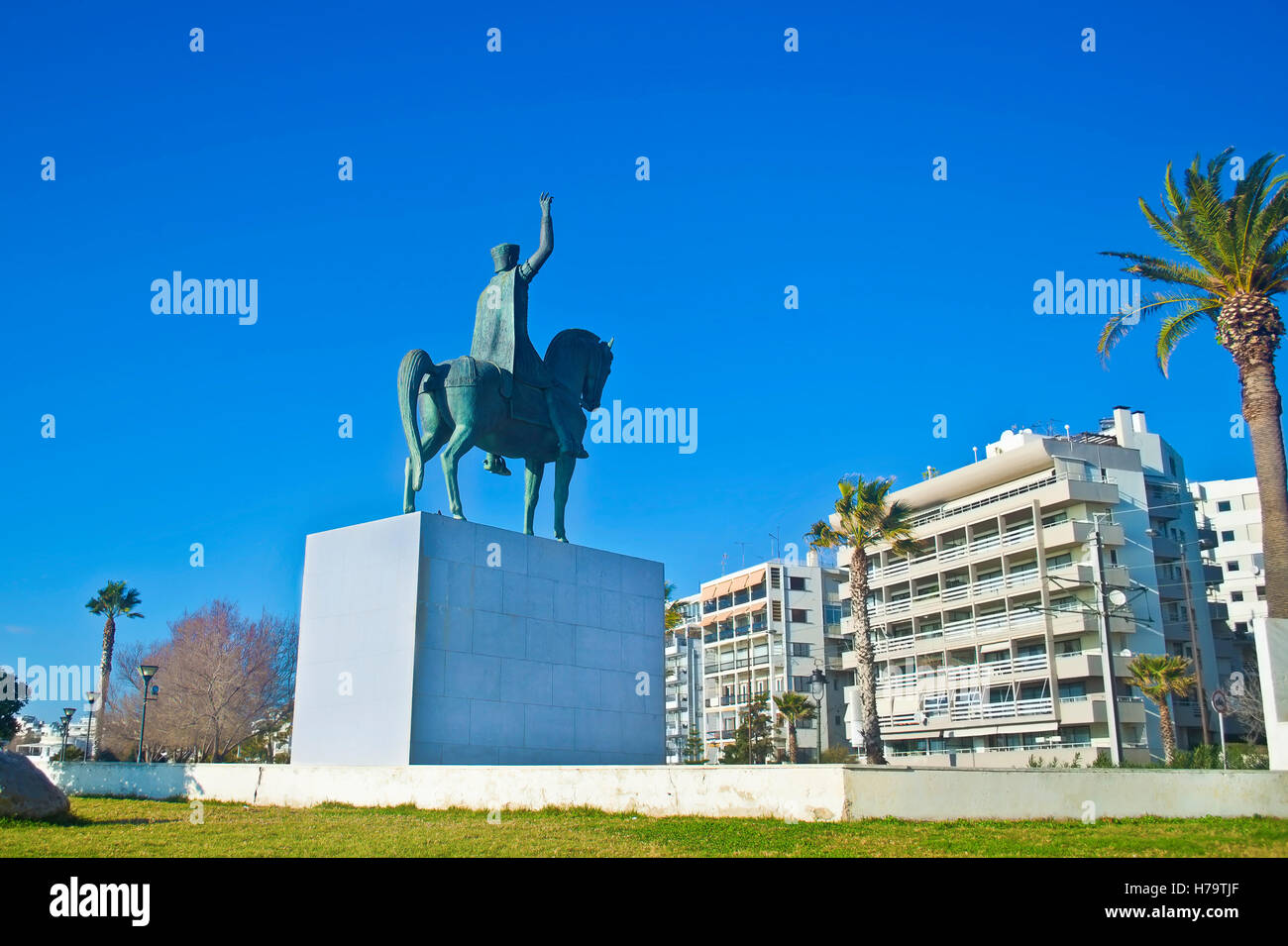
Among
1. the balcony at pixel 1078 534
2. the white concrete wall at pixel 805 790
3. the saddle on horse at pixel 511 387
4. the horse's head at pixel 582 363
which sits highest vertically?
the balcony at pixel 1078 534

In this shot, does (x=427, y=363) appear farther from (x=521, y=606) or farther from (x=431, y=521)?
(x=521, y=606)

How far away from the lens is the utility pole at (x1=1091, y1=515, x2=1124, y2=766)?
1606 inches

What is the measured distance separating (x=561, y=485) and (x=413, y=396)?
4.31 m

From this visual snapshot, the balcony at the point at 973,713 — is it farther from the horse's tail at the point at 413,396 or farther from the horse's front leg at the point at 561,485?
the horse's tail at the point at 413,396

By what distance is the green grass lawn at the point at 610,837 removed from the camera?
11.5m

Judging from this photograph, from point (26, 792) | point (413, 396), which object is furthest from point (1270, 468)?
point (26, 792)

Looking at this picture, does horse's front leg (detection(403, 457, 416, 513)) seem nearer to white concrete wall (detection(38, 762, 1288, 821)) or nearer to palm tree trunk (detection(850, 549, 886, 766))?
white concrete wall (detection(38, 762, 1288, 821))

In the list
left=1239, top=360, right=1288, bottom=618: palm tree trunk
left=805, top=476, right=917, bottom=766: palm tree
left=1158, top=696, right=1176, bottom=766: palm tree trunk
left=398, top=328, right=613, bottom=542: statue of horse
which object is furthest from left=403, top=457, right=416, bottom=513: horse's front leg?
left=1158, top=696, right=1176, bottom=766: palm tree trunk

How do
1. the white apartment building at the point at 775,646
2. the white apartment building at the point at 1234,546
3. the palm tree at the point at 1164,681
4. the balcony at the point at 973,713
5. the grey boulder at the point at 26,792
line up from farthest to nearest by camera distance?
the white apartment building at the point at 775,646 → the white apartment building at the point at 1234,546 → the balcony at the point at 973,713 → the palm tree at the point at 1164,681 → the grey boulder at the point at 26,792

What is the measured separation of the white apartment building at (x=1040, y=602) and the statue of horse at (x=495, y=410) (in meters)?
30.3

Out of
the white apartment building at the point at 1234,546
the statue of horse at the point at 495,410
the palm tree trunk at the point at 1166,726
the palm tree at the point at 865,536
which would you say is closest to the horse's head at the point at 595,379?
the statue of horse at the point at 495,410

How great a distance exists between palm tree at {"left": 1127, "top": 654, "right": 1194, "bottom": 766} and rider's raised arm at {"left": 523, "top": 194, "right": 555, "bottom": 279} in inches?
1546
